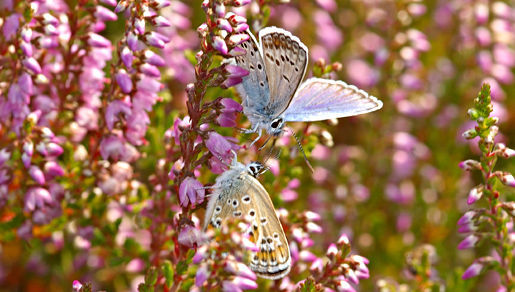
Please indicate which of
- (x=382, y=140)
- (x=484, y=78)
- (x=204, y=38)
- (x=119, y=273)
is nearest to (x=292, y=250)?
(x=204, y=38)

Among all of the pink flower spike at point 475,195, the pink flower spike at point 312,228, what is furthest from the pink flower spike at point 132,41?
the pink flower spike at point 475,195

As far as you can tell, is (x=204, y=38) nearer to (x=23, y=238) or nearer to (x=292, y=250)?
(x=292, y=250)

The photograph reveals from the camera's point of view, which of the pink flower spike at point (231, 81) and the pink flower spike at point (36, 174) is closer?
the pink flower spike at point (231, 81)

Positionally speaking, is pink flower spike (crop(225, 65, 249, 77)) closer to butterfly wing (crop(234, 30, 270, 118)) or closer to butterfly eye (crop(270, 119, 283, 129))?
butterfly wing (crop(234, 30, 270, 118))

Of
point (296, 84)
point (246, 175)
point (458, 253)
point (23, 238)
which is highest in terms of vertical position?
point (296, 84)

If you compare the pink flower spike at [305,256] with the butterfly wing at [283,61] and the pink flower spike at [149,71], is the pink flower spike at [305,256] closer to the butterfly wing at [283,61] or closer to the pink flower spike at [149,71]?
the butterfly wing at [283,61]

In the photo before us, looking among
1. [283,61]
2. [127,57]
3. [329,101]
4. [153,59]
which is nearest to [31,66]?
[127,57]

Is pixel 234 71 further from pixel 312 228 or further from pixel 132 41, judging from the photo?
pixel 312 228
